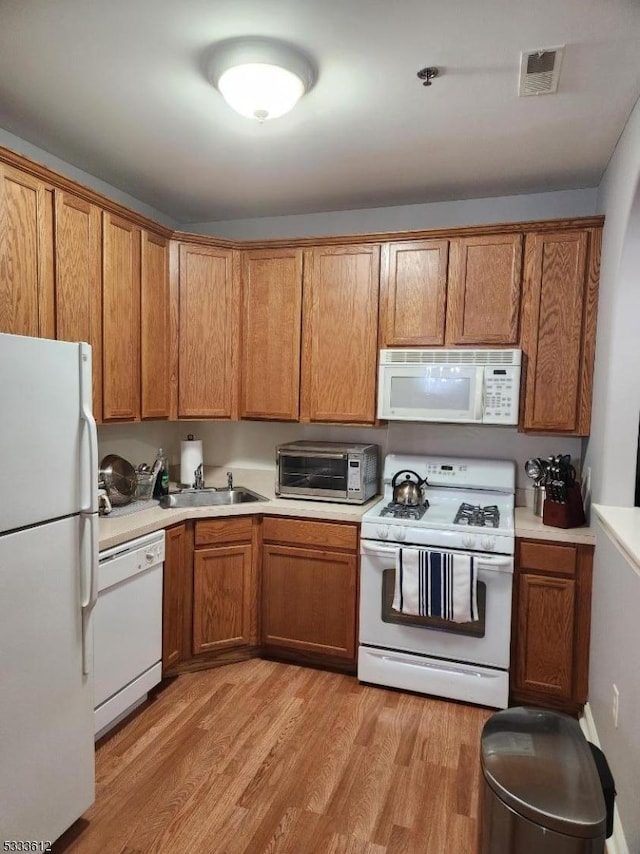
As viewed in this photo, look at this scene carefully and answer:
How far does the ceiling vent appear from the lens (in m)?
1.75

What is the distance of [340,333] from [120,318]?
118 cm

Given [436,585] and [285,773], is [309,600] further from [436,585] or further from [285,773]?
[285,773]

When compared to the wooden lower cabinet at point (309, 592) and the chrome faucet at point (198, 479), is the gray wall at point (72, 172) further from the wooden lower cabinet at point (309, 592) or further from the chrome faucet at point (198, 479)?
the wooden lower cabinet at point (309, 592)

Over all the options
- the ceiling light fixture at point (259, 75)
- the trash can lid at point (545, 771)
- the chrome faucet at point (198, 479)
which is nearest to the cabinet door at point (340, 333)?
the chrome faucet at point (198, 479)

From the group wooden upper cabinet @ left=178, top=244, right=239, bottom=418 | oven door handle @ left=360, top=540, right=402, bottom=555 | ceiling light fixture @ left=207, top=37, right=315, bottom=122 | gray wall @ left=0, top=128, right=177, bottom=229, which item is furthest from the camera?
wooden upper cabinet @ left=178, top=244, right=239, bottom=418

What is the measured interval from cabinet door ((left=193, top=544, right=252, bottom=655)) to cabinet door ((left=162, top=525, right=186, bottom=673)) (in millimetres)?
86

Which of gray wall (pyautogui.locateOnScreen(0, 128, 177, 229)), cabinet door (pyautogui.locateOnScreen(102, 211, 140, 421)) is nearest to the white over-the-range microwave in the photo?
cabinet door (pyautogui.locateOnScreen(102, 211, 140, 421))

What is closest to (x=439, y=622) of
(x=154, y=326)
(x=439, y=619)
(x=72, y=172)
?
(x=439, y=619)

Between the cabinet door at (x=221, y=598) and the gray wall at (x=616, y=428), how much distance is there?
1.72 meters

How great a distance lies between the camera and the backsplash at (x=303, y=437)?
304cm

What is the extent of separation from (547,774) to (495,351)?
6.16 feet

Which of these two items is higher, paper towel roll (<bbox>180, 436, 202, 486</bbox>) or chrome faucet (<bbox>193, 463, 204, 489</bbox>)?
paper towel roll (<bbox>180, 436, 202, 486</bbox>)

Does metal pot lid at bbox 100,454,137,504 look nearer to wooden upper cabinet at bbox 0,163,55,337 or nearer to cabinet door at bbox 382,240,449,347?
wooden upper cabinet at bbox 0,163,55,337

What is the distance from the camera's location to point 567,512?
2.50 meters
